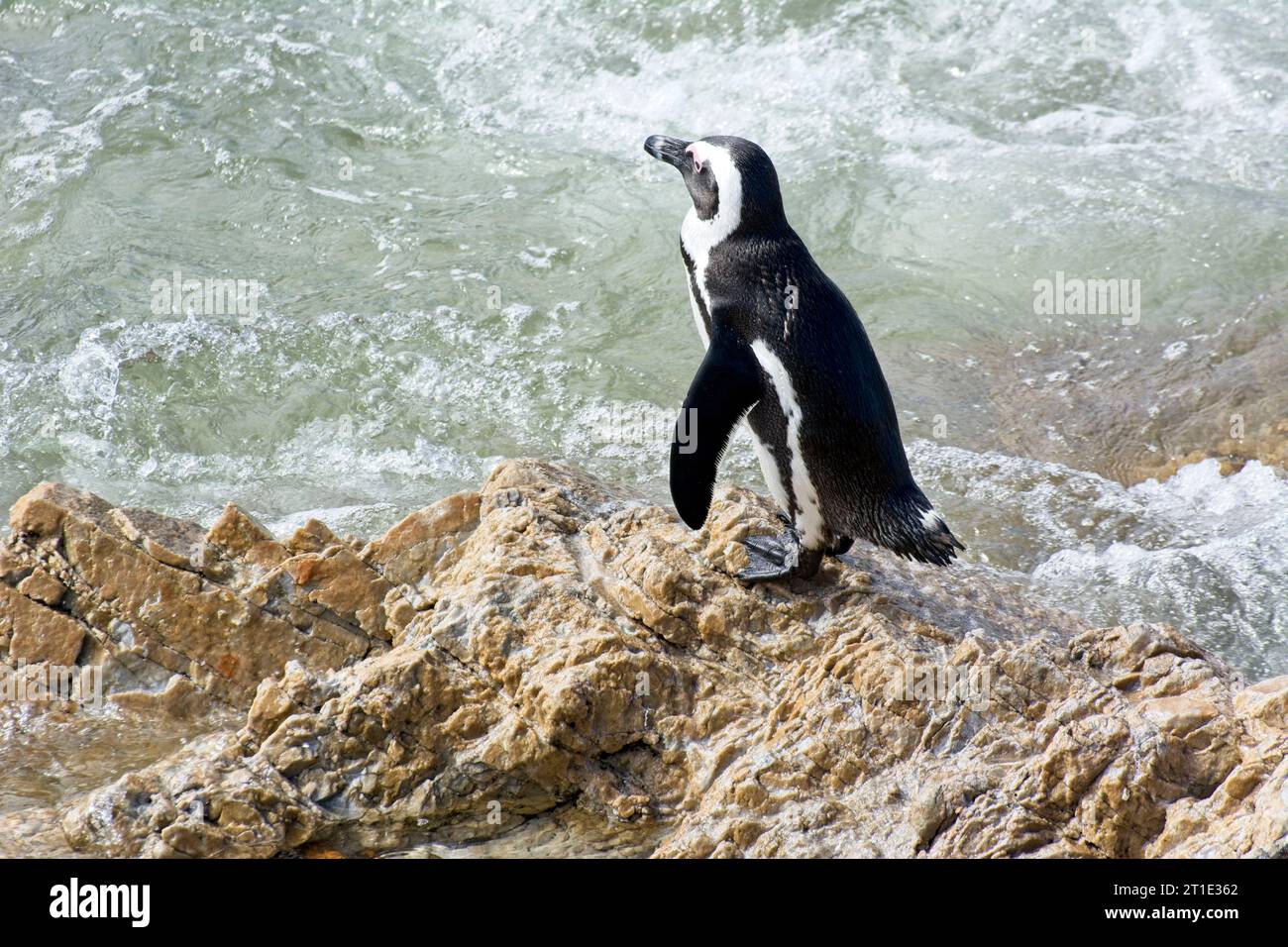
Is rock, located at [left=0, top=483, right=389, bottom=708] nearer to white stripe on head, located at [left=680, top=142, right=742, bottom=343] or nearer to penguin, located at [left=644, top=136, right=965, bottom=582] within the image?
penguin, located at [left=644, top=136, right=965, bottom=582]

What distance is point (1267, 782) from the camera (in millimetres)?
2682

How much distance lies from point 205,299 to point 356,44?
10.2 ft

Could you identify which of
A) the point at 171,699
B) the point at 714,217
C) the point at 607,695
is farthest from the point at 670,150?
the point at 171,699

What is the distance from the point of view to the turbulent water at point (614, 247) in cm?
589

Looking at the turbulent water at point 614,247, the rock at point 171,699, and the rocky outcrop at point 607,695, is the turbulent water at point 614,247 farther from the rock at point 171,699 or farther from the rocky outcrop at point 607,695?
the rock at point 171,699

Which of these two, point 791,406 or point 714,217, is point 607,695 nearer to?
point 791,406

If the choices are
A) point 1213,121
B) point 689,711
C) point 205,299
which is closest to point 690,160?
point 689,711

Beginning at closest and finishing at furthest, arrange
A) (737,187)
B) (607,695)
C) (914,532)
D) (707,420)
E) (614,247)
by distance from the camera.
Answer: (607,695), (914,532), (707,420), (737,187), (614,247)

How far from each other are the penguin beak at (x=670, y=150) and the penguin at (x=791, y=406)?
310 mm

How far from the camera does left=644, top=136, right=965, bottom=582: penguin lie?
3689mm

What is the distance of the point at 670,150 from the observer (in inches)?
172

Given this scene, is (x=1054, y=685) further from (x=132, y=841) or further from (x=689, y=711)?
(x=132, y=841)

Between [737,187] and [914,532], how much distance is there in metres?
1.12

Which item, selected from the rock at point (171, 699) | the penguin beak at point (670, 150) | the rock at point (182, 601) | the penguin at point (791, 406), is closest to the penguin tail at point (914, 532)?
the penguin at point (791, 406)
